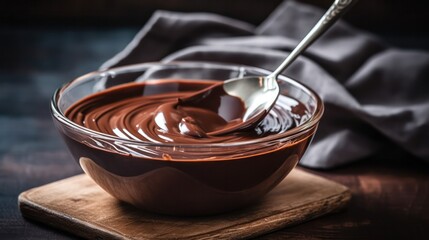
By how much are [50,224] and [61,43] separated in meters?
1.30

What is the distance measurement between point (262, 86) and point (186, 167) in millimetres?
375

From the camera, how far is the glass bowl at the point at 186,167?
4.38 ft

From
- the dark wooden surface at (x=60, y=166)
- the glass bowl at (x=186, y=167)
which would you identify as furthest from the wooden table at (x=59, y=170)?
the glass bowl at (x=186, y=167)

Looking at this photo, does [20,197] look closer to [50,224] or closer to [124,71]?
[50,224]

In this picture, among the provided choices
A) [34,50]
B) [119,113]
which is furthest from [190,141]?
[34,50]

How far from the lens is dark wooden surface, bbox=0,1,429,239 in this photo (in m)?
1.52

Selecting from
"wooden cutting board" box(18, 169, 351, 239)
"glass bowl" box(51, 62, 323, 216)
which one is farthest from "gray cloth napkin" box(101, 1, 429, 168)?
"glass bowl" box(51, 62, 323, 216)

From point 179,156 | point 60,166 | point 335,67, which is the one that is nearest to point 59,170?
point 60,166

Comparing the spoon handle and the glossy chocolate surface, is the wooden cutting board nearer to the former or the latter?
the glossy chocolate surface

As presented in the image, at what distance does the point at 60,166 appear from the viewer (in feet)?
5.91

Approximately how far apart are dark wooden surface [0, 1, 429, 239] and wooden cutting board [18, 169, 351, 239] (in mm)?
26

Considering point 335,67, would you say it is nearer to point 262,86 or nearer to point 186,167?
point 262,86

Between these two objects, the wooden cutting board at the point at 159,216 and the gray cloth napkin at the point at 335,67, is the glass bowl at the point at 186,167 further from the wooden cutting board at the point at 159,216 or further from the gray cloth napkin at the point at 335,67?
the gray cloth napkin at the point at 335,67

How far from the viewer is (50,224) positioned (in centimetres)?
149
